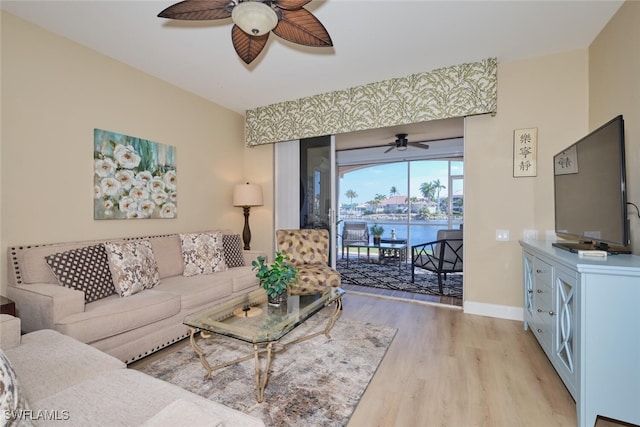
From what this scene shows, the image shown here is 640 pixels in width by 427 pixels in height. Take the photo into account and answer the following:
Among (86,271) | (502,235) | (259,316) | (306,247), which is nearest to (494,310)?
(502,235)

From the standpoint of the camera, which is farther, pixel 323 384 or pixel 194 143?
pixel 194 143

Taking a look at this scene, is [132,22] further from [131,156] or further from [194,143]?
[194,143]

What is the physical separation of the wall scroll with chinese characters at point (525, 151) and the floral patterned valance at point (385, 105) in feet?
1.28

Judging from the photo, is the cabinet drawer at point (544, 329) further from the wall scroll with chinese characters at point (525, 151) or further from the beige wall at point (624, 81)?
the wall scroll with chinese characters at point (525, 151)

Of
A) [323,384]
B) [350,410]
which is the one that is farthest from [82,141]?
[350,410]

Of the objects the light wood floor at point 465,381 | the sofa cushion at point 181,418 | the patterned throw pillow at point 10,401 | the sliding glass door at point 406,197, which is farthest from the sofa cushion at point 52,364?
the sliding glass door at point 406,197

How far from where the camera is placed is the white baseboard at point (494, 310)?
2.99m

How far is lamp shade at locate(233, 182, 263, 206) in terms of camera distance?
407 centimetres

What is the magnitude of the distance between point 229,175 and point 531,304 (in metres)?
3.90

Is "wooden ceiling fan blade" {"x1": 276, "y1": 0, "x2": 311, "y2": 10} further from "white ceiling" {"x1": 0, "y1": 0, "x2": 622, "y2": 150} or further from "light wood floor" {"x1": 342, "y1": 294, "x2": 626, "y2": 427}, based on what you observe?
"light wood floor" {"x1": 342, "y1": 294, "x2": 626, "y2": 427}

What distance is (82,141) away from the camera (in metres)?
2.63

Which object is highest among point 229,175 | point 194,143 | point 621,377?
point 194,143

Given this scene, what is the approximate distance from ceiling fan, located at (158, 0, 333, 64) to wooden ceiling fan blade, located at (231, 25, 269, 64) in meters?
0.02

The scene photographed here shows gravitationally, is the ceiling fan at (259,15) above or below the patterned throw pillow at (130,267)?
above
